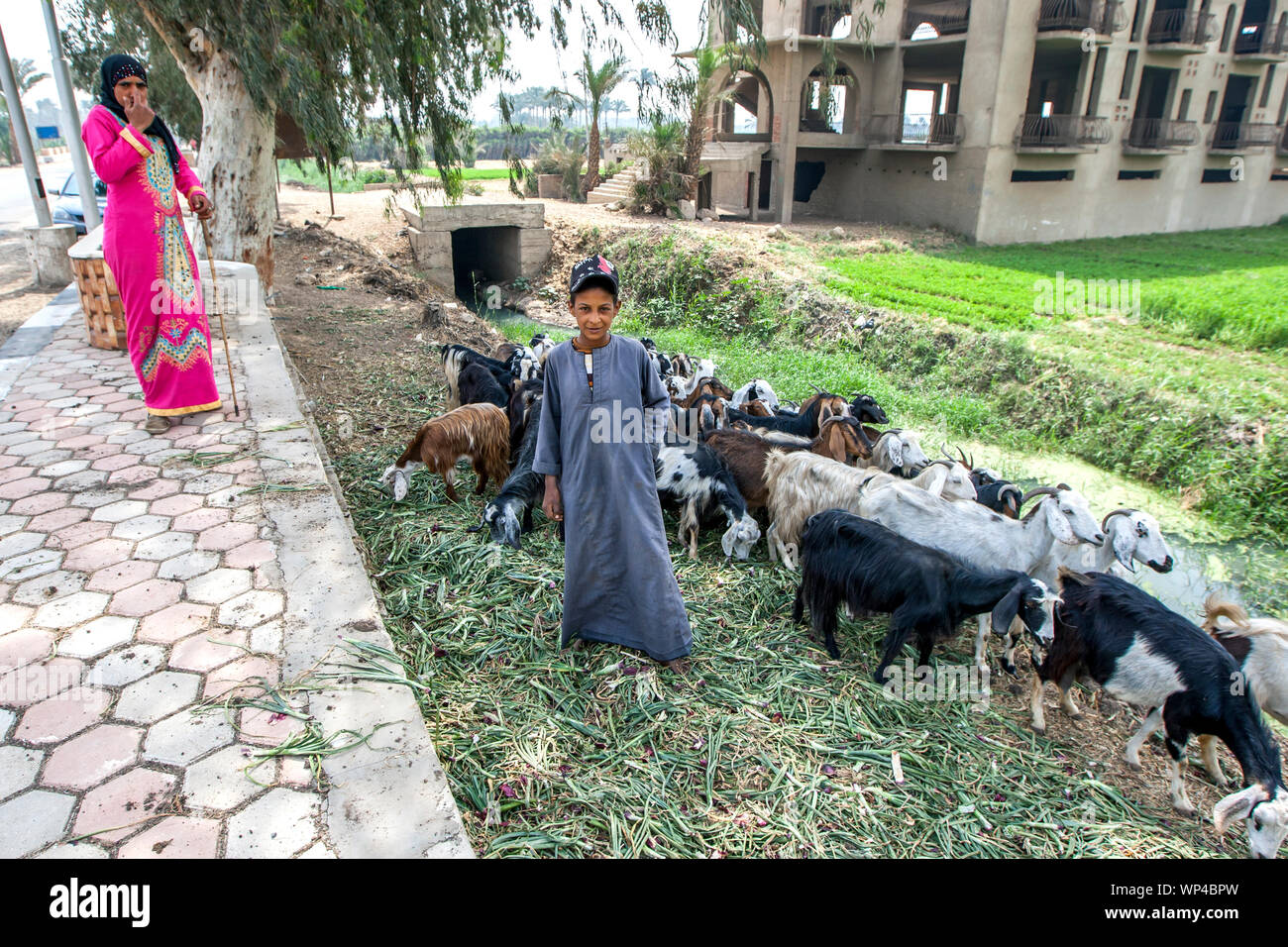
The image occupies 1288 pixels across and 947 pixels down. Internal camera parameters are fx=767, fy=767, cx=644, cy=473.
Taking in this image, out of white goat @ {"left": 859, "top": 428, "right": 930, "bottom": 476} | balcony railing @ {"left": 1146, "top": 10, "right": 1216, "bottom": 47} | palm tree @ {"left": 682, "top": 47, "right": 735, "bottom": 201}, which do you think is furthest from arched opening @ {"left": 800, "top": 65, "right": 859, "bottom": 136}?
white goat @ {"left": 859, "top": 428, "right": 930, "bottom": 476}

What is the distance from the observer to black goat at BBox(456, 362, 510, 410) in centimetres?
625

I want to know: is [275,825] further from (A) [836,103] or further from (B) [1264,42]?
(B) [1264,42]

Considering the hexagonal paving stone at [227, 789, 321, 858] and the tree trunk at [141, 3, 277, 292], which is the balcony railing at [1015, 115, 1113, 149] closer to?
the tree trunk at [141, 3, 277, 292]

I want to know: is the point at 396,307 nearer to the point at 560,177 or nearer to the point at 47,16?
the point at 47,16

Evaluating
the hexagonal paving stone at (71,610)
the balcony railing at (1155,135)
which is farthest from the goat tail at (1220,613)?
the balcony railing at (1155,135)

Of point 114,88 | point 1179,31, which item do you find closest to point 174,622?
point 114,88

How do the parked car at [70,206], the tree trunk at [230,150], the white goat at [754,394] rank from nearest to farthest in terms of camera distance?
the white goat at [754,394] < the tree trunk at [230,150] < the parked car at [70,206]

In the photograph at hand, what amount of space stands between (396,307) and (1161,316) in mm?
11670

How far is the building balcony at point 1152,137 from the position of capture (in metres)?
21.0

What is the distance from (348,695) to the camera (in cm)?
287

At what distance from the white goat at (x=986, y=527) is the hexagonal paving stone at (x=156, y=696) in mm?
3521

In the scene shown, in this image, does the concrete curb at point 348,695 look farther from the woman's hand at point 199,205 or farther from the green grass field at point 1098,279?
the green grass field at point 1098,279

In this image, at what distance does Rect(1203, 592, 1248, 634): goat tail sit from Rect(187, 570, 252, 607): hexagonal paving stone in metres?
4.92

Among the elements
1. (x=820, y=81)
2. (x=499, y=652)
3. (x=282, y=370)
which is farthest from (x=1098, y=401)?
(x=820, y=81)
